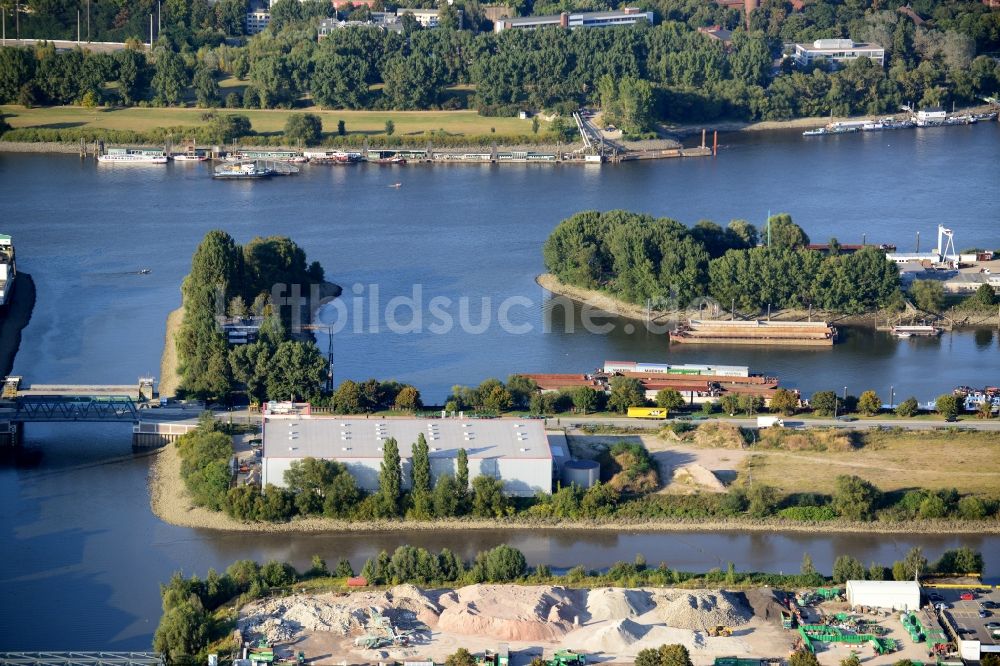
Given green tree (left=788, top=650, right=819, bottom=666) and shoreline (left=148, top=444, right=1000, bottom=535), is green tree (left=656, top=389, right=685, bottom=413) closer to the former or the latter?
shoreline (left=148, top=444, right=1000, bottom=535)

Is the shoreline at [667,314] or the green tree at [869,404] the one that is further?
the shoreline at [667,314]

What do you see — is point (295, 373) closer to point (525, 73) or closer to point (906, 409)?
point (906, 409)

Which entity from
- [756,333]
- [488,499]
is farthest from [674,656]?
[756,333]

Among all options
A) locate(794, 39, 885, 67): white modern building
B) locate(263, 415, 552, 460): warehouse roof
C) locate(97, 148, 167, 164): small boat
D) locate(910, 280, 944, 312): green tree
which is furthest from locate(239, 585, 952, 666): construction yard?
locate(794, 39, 885, 67): white modern building

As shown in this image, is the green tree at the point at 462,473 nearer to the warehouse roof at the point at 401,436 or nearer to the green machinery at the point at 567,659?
the warehouse roof at the point at 401,436

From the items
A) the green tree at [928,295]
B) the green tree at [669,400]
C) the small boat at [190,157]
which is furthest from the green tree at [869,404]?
the small boat at [190,157]
